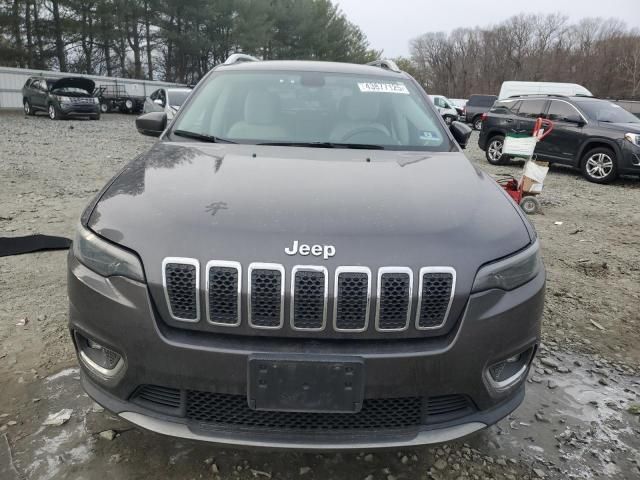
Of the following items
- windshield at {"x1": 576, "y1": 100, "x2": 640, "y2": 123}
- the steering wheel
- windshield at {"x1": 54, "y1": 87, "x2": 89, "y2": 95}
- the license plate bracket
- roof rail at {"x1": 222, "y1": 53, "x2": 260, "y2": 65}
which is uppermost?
roof rail at {"x1": 222, "y1": 53, "x2": 260, "y2": 65}

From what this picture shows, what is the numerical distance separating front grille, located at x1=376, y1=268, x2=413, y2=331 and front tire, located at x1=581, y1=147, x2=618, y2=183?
10.2 m

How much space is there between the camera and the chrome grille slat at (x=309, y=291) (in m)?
1.63

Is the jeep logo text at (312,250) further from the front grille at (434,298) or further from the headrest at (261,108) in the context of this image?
the headrest at (261,108)

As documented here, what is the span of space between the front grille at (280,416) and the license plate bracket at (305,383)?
0.09 metres

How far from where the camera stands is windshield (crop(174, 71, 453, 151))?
291 cm

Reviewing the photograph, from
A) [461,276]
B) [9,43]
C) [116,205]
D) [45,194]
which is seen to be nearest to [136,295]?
[116,205]

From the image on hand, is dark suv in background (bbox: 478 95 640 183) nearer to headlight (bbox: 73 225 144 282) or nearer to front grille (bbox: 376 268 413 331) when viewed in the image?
front grille (bbox: 376 268 413 331)

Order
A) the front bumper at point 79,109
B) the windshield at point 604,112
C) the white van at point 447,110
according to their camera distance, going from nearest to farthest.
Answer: the windshield at point 604,112
the front bumper at point 79,109
the white van at point 447,110

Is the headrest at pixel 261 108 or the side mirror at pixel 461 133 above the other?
the headrest at pixel 261 108

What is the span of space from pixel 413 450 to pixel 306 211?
0.95m

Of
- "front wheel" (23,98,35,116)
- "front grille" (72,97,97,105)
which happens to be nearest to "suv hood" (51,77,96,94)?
"front grille" (72,97,97,105)

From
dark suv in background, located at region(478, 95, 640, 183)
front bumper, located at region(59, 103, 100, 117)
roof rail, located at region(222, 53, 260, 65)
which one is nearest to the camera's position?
roof rail, located at region(222, 53, 260, 65)

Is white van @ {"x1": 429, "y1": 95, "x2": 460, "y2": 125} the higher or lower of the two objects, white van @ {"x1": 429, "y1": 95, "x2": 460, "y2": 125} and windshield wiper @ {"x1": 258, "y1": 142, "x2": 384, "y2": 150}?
the lower

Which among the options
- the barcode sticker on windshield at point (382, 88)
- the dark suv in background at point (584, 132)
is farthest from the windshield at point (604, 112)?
the barcode sticker on windshield at point (382, 88)
